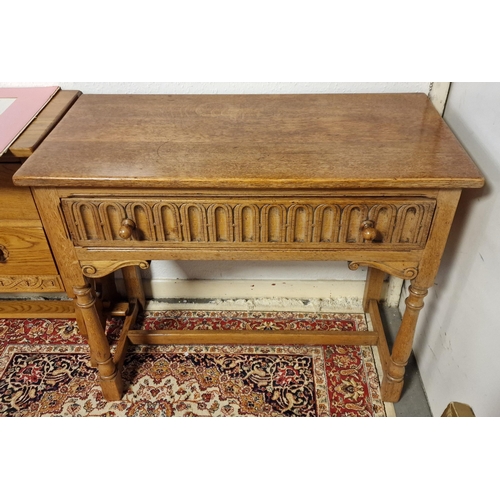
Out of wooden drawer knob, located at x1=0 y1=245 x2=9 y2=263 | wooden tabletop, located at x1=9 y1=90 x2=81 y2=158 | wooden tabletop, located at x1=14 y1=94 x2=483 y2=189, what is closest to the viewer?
wooden tabletop, located at x1=14 y1=94 x2=483 y2=189

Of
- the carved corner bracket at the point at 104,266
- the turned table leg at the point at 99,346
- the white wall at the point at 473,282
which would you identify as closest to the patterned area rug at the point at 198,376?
the turned table leg at the point at 99,346

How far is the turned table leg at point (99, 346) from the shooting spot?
4.62 ft

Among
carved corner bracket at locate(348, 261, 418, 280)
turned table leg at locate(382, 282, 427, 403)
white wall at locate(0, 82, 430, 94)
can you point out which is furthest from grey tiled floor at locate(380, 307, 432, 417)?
white wall at locate(0, 82, 430, 94)

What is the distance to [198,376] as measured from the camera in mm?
1747

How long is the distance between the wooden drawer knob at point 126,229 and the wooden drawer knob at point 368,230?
0.58 metres

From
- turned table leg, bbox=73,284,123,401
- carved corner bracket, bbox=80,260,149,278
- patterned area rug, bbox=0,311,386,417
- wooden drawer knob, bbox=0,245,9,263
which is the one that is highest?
carved corner bracket, bbox=80,260,149,278

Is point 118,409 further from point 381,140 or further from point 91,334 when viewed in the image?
point 381,140

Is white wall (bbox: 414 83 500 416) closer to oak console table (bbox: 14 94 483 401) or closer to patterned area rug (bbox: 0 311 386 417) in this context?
oak console table (bbox: 14 94 483 401)

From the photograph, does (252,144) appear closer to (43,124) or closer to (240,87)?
(240,87)

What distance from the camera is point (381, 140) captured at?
1.23 metres

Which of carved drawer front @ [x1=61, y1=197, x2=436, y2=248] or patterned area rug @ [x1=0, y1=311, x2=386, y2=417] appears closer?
carved drawer front @ [x1=61, y1=197, x2=436, y2=248]

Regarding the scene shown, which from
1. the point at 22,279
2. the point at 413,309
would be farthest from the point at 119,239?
the point at 413,309

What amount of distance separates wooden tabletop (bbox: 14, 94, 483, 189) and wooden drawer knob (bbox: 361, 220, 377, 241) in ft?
0.40

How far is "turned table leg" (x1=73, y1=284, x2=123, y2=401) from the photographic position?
1.41 m
